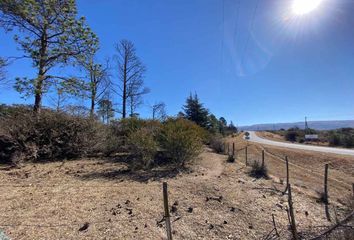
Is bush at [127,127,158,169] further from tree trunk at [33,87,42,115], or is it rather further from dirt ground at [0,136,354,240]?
tree trunk at [33,87,42,115]

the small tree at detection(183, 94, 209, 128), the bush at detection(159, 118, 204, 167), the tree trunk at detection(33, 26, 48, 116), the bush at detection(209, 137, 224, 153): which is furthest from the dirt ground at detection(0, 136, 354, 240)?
the small tree at detection(183, 94, 209, 128)

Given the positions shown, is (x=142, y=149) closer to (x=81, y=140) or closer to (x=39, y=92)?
(x=81, y=140)

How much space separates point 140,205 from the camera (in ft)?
18.4

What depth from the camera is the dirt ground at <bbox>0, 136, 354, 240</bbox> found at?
14.6 feet

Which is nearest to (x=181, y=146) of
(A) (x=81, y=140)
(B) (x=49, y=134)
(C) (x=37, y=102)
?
(A) (x=81, y=140)

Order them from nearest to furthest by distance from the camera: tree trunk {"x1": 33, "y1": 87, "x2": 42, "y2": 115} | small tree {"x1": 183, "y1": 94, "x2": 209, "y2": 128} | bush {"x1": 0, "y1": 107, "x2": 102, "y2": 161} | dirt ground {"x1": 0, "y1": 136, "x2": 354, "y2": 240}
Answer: dirt ground {"x1": 0, "y1": 136, "x2": 354, "y2": 240}
bush {"x1": 0, "y1": 107, "x2": 102, "y2": 161}
tree trunk {"x1": 33, "y1": 87, "x2": 42, "y2": 115}
small tree {"x1": 183, "y1": 94, "x2": 209, "y2": 128}

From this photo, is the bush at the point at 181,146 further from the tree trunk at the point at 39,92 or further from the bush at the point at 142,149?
the tree trunk at the point at 39,92

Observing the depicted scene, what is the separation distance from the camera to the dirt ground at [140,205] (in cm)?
446

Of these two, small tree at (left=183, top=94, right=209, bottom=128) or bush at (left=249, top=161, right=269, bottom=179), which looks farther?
small tree at (left=183, top=94, right=209, bottom=128)

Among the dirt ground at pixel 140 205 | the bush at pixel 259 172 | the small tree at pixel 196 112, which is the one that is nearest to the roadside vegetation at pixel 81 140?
the dirt ground at pixel 140 205

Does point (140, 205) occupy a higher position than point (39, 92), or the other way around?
point (39, 92)

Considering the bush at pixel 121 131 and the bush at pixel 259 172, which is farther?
the bush at pixel 121 131

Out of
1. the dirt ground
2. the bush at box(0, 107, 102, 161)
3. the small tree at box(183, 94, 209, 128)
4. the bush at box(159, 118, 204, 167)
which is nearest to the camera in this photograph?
the dirt ground

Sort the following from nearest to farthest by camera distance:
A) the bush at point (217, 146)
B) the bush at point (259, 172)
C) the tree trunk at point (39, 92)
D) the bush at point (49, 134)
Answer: the bush at point (259, 172)
the bush at point (49, 134)
the tree trunk at point (39, 92)
the bush at point (217, 146)
